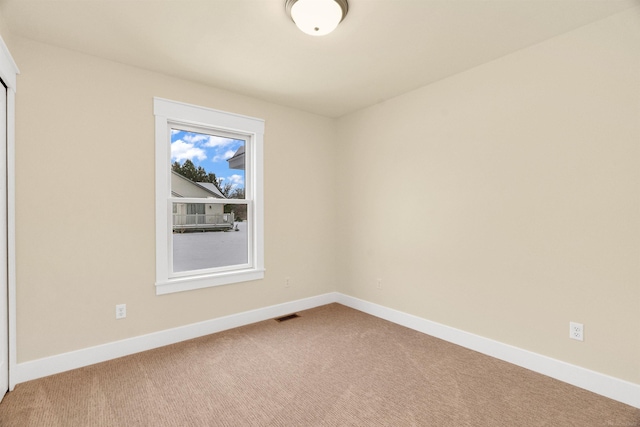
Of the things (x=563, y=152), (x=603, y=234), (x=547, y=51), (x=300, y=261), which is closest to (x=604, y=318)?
(x=603, y=234)

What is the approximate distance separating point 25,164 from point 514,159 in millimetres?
3844

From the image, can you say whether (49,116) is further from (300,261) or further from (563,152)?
(563,152)

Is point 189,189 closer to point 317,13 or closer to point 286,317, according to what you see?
point 286,317

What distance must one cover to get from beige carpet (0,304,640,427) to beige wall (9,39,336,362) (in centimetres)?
34

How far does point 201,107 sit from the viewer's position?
3184 millimetres

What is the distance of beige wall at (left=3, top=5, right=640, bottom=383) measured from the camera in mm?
2170

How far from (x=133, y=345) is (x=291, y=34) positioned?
9.57 feet

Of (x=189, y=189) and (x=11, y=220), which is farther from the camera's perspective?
(x=189, y=189)

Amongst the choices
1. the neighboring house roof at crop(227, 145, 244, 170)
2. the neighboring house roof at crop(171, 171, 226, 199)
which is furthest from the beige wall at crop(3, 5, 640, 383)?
the neighboring house roof at crop(227, 145, 244, 170)

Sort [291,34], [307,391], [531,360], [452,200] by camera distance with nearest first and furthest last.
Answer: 1. [307,391]
2. [291,34]
3. [531,360]
4. [452,200]

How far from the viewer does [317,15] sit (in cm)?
197

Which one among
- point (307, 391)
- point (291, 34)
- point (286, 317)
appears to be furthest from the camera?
point (286, 317)

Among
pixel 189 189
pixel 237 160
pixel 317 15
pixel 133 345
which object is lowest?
pixel 133 345

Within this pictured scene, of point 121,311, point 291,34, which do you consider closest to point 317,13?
point 291,34
